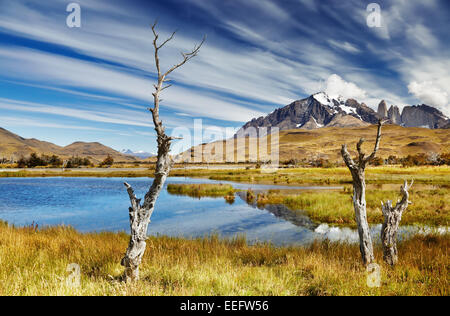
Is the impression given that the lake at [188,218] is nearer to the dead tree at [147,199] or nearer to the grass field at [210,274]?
the grass field at [210,274]

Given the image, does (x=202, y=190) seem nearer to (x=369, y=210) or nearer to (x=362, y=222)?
(x=369, y=210)

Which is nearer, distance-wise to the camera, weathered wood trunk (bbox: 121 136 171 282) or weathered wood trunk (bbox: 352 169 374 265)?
weathered wood trunk (bbox: 121 136 171 282)

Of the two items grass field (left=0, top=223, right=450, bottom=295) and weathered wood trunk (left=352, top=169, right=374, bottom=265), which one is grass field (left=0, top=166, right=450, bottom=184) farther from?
weathered wood trunk (left=352, top=169, right=374, bottom=265)

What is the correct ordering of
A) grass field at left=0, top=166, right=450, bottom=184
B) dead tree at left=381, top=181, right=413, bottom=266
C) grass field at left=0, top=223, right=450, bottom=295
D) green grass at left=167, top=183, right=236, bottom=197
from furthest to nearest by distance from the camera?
grass field at left=0, top=166, right=450, bottom=184 → green grass at left=167, top=183, right=236, bottom=197 → dead tree at left=381, top=181, right=413, bottom=266 → grass field at left=0, top=223, right=450, bottom=295

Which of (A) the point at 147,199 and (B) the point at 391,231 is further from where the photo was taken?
(B) the point at 391,231

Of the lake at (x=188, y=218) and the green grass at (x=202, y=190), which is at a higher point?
the green grass at (x=202, y=190)

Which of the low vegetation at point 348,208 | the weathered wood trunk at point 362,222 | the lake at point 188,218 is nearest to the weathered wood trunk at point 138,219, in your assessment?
the weathered wood trunk at point 362,222

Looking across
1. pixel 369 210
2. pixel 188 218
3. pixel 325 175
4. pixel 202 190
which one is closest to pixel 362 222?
pixel 369 210

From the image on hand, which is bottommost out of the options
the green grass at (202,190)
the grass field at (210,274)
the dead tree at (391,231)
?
the green grass at (202,190)

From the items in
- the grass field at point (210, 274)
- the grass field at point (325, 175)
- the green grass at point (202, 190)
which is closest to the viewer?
the grass field at point (210, 274)

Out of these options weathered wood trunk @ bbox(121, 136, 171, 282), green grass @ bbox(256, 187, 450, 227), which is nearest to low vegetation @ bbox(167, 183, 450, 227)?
green grass @ bbox(256, 187, 450, 227)
